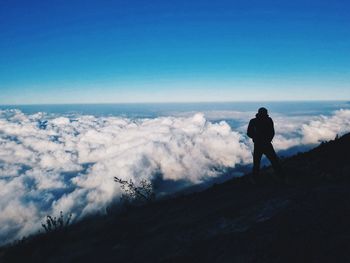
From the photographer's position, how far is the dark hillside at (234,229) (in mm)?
5613

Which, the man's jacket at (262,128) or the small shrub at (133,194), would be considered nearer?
the man's jacket at (262,128)

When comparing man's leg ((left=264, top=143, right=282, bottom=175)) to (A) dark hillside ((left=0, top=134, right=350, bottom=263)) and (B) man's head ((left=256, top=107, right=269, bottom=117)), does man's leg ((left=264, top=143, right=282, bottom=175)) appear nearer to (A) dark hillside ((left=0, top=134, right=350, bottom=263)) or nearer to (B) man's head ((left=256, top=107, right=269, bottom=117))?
(A) dark hillside ((left=0, top=134, right=350, bottom=263))

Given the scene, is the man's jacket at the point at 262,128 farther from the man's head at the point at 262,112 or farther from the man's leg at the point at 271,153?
the man's leg at the point at 271,153

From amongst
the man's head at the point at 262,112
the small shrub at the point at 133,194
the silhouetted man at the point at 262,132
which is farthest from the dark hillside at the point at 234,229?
the small shrub at the point at 133,194

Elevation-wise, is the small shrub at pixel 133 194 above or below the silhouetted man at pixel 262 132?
below

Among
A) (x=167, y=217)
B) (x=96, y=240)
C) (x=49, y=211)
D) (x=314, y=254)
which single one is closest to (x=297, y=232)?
(x=314, y=254)

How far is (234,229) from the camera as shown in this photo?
7.32 metres

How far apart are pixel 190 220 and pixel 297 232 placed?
409 centimetres

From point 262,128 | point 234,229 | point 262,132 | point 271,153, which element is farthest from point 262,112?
point 234,229

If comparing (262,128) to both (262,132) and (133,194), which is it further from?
(133,194)

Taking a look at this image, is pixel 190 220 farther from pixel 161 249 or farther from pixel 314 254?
pixel 314 254

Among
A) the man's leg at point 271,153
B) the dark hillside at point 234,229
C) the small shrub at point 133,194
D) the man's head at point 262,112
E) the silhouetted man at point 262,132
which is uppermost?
the man's head at point 262,112

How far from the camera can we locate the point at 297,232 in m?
5.95

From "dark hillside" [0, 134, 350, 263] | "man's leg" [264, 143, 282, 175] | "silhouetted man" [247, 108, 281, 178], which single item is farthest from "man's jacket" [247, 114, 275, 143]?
"dark hillside" [0, 134, 350, 263]
